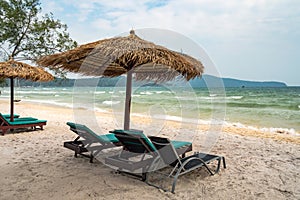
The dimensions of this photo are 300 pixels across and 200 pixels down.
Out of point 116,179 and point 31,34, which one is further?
point 31,34

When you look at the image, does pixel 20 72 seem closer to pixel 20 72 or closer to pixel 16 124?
pixel 20 72

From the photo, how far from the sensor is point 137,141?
3156mm

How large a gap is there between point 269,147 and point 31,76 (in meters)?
6.39

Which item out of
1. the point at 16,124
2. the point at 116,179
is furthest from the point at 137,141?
the point at 16,124

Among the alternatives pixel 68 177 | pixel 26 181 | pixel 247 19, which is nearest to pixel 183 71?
pixel 68 177

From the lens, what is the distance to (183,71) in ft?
12.4

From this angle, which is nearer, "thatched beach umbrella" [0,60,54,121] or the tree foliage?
"thatched beach umbrella" [0,60,54,121]

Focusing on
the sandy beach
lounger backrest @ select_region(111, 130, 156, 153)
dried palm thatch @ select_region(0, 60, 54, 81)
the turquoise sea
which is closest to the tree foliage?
dried palm thatch @ select_region(0, 60, 54, 81)

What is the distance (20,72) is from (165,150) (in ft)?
16.6

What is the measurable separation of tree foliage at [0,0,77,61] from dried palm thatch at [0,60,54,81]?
2286 mm

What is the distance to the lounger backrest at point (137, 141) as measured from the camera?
307cm

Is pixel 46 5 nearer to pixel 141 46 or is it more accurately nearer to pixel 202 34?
pixel 202 34

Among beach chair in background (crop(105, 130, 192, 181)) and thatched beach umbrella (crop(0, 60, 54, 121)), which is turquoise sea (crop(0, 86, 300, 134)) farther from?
beach chair in background (crop(105, 130, 192, 181))

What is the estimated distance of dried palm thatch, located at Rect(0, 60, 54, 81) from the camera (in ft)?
20.6
